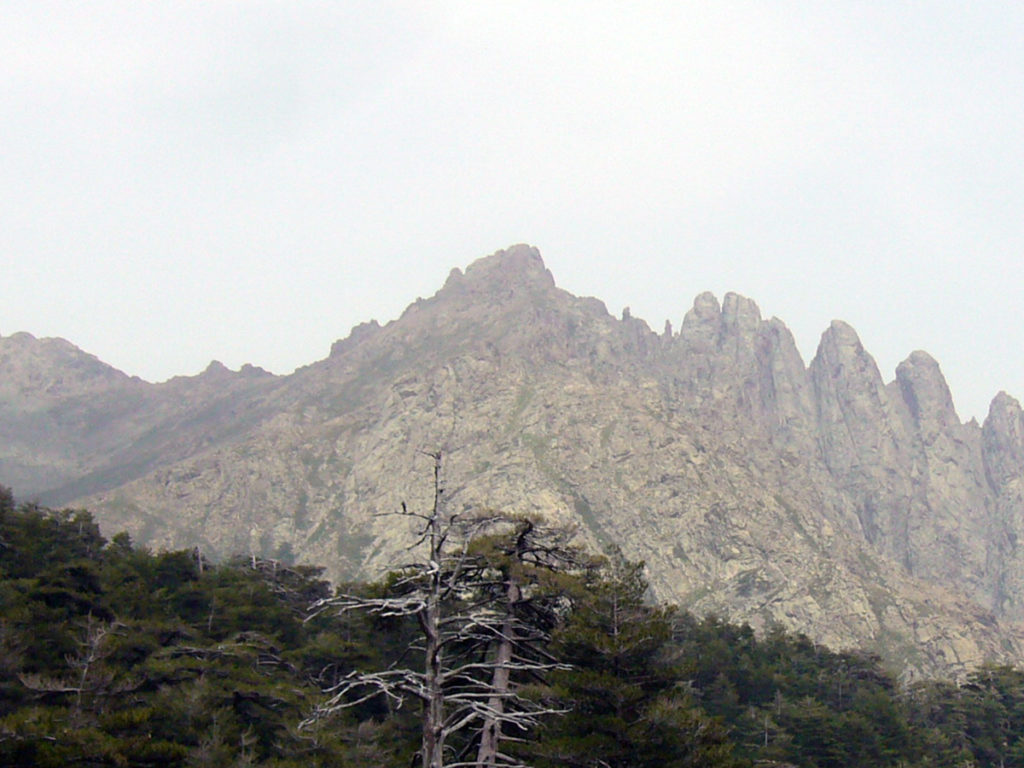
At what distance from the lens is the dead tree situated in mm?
12422

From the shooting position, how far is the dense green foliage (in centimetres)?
→ 2664

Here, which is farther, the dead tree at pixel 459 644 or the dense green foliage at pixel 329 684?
the dense green foliage at pixel 329 684

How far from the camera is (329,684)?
5194 centimetres

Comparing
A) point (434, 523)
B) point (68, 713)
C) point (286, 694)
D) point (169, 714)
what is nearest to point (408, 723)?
point (286, 694)

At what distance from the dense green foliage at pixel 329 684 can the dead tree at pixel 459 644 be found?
1447mm

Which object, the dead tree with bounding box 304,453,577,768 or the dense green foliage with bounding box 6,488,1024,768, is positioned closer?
the dead tree with bounding box 304,453,577,768

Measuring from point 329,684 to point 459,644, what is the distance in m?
30.8

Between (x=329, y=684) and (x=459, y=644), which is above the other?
(x=459, y=644)

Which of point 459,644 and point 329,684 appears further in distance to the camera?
point 329,684

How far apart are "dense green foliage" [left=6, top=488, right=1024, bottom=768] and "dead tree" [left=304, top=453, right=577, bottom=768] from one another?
1.45 meters

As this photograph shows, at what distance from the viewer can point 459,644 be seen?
25.1 meters

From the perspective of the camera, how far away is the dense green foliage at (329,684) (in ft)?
87.4

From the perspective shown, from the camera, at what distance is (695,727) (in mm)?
27156

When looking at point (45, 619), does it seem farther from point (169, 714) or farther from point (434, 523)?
point (434, 523)
